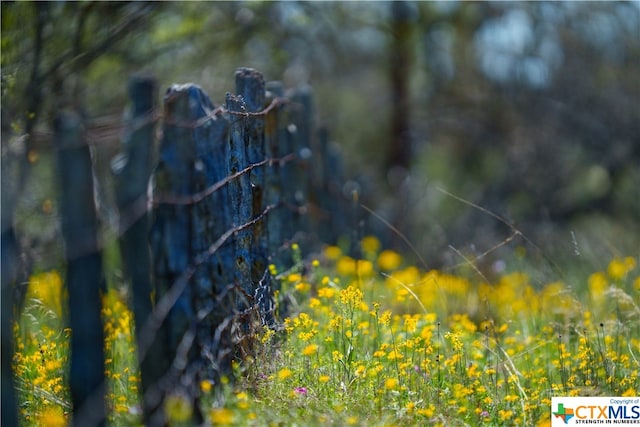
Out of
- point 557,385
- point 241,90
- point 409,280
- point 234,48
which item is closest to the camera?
point 557,385

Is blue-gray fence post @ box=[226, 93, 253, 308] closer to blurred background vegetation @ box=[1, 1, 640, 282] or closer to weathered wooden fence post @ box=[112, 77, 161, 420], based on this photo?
weathered wooden fence post @ box=[112, 77, 161, 420]

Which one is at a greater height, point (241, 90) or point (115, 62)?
point (115, 62)

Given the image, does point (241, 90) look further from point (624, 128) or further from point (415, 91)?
point (415, 91)

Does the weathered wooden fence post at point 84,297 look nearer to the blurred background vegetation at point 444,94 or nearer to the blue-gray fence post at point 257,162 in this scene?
the blue-gray fence post at point 257,162

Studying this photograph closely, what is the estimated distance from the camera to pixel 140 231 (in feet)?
11.4

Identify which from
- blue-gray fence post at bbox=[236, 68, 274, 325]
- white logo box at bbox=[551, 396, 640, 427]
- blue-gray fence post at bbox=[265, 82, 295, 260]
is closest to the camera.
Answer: white logo box at bbox=[551, 396, 640, 427]

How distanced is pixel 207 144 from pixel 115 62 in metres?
7.02

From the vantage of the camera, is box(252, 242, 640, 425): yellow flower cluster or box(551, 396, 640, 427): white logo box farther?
box(551, 396, 640, 427): white logo box

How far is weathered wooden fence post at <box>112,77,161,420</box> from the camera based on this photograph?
3.42m

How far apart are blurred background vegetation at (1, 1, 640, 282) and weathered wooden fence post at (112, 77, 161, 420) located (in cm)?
543

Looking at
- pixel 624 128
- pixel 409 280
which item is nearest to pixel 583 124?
pixel 624 128

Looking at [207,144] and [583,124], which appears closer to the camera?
[207,144]

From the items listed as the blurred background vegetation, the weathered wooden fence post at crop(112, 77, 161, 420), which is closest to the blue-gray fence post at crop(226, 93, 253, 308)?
the weathered wooden fence post at crop(112, 77, 161, 420)

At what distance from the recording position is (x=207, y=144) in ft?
13.3
